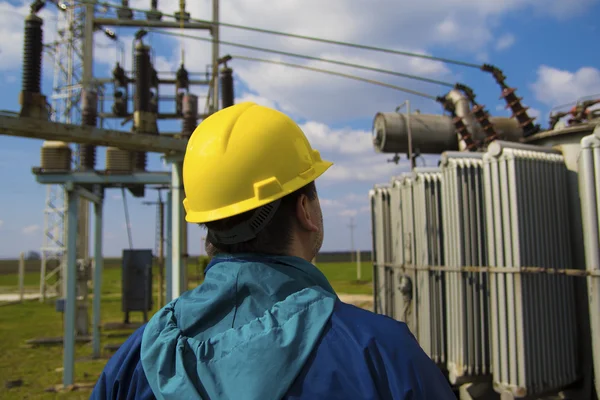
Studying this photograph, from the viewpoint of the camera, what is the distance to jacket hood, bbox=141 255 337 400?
1126 millimetres

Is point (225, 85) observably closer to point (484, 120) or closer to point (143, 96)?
point (143, 96)

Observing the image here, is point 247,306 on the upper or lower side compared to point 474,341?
upper

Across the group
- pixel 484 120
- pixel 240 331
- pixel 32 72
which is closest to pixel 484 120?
pixel 484 120

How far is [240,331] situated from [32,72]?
18.4 ft

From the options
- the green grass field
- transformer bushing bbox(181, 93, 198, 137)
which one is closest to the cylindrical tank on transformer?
transformer bushing bbox(181, 93, 198, 137)

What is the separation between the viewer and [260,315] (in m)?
1.23

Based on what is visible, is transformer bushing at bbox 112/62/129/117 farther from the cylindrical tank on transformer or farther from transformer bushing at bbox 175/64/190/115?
the cylindrical tank on transformer

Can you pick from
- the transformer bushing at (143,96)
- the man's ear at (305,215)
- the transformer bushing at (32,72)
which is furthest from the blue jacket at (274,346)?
the transformer bushing at (143,96)

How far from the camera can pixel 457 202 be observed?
5102 mm

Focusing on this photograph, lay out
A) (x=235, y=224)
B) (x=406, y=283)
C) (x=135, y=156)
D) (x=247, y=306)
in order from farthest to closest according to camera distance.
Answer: (x=135, y=156), (x=406, y=283), (x=235, y=224), (x=247, y=306)

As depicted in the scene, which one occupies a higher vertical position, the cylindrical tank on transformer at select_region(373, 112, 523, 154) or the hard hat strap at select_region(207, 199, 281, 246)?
the cylindrical tank on transformer at select_region(373, 112, 523, 154)

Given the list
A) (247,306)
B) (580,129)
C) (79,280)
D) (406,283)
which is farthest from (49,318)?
(247,306)

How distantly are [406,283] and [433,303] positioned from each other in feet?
1.66

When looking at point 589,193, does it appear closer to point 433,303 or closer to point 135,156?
point 433,303
